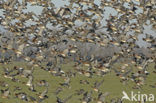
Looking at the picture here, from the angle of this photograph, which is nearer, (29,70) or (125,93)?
(29,70)

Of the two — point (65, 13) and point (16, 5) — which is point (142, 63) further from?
point (16, 5)

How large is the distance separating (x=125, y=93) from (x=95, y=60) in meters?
14.4

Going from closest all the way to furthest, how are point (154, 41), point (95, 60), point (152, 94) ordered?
point (154, 41) < point (95, 60) < point (152, 94)

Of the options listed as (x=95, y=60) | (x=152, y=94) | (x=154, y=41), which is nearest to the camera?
(x=154, y=41)

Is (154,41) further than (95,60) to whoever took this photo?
No

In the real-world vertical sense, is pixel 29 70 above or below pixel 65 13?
below

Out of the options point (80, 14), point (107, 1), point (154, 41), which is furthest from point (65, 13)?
point (154, 41)

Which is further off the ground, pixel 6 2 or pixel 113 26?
pixel 6 2

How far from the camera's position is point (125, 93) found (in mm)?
38125

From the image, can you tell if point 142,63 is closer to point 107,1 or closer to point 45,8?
point 107,1

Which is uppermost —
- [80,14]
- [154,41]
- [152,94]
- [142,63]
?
[80,14]

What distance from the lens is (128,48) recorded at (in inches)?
950

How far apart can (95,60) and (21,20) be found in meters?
6.06

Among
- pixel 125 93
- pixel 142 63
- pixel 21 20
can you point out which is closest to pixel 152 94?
pixel 125 93
